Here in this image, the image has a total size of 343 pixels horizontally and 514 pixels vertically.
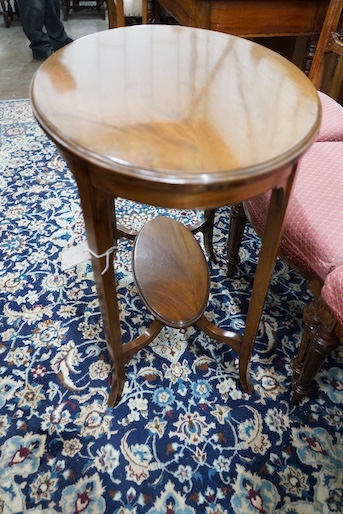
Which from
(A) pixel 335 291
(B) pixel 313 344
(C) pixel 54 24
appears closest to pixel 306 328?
(B) pixel 313 344

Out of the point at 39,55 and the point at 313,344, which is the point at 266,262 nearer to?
the point at 313,344

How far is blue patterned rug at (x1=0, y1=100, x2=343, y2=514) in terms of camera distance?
80 cm

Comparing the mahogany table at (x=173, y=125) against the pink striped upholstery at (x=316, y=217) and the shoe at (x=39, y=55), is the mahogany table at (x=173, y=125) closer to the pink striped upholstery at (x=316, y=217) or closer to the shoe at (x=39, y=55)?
the pink striped upholstery at (x=316, y=217)

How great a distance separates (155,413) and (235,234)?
1.83 ft

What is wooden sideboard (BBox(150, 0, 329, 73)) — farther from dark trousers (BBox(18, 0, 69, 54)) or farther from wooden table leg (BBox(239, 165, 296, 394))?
dark trousers (BBox(18, 0, 69, 54))

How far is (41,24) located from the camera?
274 centimetres

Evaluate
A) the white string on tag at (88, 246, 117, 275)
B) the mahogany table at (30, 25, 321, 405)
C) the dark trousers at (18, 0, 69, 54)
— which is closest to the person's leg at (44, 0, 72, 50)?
the dark trousers at (18, 0, 69, 54)

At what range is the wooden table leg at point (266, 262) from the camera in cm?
61

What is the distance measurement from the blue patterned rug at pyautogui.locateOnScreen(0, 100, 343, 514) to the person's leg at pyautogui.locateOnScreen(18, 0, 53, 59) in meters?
2.21

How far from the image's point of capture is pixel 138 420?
0.90 metres

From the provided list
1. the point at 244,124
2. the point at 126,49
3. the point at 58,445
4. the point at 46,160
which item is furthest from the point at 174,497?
the point at 46,160

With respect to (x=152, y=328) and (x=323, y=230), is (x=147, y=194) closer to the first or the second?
(x=323, y=230)

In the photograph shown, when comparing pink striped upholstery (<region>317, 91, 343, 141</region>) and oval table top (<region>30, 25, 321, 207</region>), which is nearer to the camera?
oval table top (<region>30, 25, 321, 207</region>)

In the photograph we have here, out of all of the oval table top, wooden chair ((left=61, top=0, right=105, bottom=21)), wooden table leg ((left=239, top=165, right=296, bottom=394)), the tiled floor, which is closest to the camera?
the oval table top
